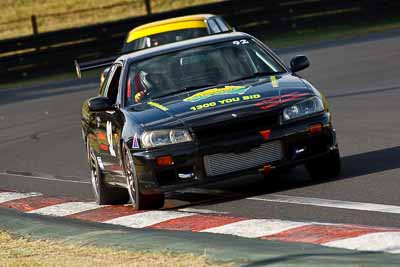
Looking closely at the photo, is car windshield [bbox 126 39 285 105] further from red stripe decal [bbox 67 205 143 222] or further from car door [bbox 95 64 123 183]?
red stripe decal [bbox 67 205 143 222]

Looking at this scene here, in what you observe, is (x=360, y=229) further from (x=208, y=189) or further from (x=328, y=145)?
(x=208, y=189)

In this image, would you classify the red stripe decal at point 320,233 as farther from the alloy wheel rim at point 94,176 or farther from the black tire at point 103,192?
the alloy wheel rim at point 94,176

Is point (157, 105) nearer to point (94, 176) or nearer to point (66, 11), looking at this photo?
point (94, 176)

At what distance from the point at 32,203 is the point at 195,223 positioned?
10.4ft

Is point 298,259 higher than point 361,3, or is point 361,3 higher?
point 298,259

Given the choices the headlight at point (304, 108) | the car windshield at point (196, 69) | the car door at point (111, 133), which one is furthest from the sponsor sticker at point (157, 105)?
the headlight at point (304, 108)

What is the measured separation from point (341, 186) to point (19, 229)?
264 centimetres

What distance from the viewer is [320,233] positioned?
779 centimetres

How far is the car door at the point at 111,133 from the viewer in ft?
36.0

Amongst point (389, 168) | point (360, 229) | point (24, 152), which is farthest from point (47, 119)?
point (360, 229)

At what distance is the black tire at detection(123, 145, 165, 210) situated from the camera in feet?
34.0

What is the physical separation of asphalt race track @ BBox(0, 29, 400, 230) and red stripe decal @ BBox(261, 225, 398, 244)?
52 centimetres

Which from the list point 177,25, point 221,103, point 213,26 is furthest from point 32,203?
point 213,26

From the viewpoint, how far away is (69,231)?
908cm
